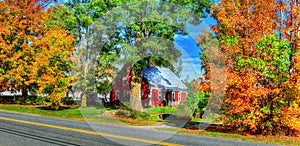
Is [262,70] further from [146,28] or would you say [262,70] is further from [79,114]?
[79,114]

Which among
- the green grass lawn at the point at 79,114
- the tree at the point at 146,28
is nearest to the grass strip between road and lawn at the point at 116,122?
the green grass lawn at the point at 79,114

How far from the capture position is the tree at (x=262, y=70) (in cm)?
1326

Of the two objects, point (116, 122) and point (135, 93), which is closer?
point (116, 122)

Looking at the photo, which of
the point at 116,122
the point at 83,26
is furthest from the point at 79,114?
the point at 83,26

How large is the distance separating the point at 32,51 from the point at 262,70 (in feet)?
89.9

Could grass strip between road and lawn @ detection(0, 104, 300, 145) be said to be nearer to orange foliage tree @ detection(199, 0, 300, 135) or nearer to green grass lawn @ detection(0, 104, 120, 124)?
green grass lawn @ detection(0, 104, 120, 124)

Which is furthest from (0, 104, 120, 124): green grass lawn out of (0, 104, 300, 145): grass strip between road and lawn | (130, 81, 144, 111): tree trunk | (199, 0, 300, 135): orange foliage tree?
(199, 0, 300, 135): orange foliage tree

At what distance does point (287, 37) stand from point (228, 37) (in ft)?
10.3

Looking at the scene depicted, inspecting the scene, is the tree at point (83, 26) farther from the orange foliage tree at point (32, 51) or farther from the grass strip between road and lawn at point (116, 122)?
the grass strip between road and lawn at point (116, 122)

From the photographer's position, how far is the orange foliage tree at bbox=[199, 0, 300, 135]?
13258mm

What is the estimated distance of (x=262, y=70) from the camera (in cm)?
1372

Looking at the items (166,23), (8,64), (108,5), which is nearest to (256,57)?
(166,23)

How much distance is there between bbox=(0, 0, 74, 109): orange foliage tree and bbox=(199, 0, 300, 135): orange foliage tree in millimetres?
15660

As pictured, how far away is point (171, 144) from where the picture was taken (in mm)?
9094
